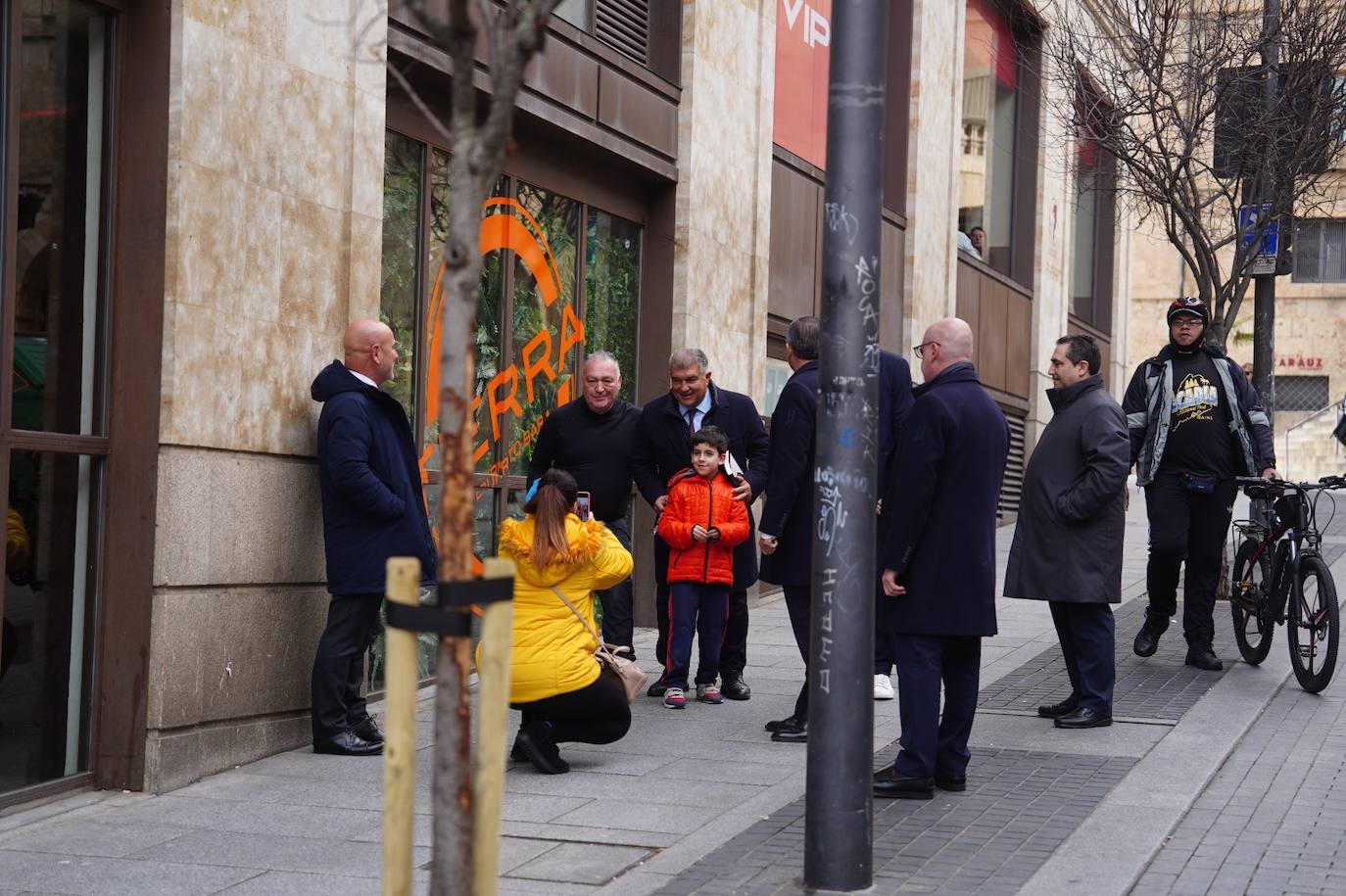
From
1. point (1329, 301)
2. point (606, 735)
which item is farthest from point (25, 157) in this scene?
point (1329, 301)

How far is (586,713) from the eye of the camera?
6.79 m

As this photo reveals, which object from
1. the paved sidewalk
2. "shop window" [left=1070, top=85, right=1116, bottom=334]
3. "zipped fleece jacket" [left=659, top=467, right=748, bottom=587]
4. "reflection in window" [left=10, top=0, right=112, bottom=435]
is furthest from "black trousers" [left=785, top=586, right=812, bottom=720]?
"shop window" [left=1070, top=85, right=1116, bottom=334]

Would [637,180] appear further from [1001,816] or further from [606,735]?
[1001,816]

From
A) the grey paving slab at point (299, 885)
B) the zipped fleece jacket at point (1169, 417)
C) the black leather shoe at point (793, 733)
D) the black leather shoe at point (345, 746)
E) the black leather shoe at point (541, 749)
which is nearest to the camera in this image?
the grey paving slab at point (299, 885)

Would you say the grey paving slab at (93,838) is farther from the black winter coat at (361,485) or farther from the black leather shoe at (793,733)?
the black leather shoe at (793,733)

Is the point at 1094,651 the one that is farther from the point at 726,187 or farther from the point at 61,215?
the point at 726,187

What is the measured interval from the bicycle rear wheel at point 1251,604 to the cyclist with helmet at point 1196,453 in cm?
17

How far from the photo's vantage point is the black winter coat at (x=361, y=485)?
7.24 m

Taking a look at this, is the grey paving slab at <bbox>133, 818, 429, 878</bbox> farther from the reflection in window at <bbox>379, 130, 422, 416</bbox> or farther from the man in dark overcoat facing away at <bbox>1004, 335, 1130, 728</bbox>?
the man in dark overcoat facing away at <bbox>1004, 335, 1130, 728</bbox>

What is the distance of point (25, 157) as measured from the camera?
20.5ft

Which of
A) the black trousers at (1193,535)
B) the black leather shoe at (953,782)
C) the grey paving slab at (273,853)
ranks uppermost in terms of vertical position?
the black trousers at (1193,535)

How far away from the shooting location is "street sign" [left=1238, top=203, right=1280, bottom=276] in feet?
44.0

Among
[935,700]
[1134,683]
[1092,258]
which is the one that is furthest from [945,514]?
[1092,258]

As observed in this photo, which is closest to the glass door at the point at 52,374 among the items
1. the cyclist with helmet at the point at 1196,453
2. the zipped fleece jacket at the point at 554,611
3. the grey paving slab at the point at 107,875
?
the grey paving slab at the point at 107,875
